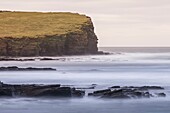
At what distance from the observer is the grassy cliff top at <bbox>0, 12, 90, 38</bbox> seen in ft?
411

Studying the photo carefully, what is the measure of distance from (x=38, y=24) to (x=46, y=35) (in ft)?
84.1

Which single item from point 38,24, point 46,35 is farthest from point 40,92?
point 38,24

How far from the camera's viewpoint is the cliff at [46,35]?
111m

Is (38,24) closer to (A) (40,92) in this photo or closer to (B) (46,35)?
(B) (46,35)

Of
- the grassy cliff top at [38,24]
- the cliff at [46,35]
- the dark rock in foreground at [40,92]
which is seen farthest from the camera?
the grassy cliff top at [38,24]

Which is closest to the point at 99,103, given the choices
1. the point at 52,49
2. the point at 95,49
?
the point at 52,49

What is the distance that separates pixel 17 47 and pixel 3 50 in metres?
2.96

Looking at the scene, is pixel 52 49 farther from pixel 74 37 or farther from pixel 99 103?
pixel 99 103

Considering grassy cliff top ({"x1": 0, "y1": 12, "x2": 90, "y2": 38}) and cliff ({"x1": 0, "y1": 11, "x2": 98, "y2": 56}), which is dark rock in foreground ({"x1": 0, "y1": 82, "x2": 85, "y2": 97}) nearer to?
cliff ({"x1": 0, "y1": 11, "x2": 98, "y2": 56})

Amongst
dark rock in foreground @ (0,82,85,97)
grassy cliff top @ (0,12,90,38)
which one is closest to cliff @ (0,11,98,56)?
grassy cliff top @ (0,12,90,38)

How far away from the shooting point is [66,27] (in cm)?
13425

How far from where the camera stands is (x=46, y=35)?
393ft

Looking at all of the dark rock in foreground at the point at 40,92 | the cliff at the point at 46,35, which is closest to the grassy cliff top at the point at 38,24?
the cliff at the point at 46,35

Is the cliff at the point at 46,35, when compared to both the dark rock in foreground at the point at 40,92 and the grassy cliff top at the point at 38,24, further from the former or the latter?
the dark rock in foreground at the point at 40,92
